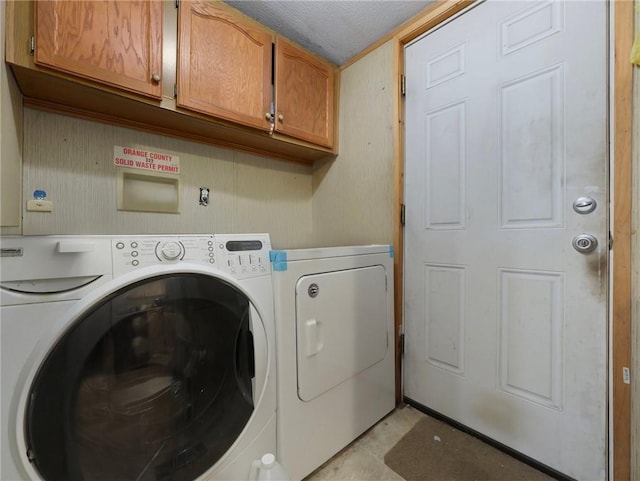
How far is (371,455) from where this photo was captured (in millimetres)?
1174

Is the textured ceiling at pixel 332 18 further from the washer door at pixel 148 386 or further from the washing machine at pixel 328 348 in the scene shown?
the washer door at pixel 148 386

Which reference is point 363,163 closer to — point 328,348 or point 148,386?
point 328,348

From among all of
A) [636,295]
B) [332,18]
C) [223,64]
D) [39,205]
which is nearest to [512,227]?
[636,295]

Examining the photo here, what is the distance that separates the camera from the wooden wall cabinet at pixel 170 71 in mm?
906

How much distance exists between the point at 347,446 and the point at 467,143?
152 cm

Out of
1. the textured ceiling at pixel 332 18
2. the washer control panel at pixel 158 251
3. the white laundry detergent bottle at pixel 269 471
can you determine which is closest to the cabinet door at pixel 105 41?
the textured ceiling at pixel 332 18

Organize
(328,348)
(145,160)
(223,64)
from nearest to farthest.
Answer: (328,348), (223,64), (145,160)

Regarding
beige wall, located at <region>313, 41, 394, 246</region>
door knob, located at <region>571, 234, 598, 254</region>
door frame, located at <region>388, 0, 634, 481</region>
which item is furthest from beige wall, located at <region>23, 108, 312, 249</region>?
door frame, located at <region>388, 0, 634, 481</region>

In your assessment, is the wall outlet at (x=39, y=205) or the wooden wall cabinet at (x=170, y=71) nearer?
the wooden wall cabinet at (x=170, y=71)

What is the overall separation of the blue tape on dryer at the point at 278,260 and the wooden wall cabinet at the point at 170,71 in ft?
2.49

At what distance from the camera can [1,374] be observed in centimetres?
57

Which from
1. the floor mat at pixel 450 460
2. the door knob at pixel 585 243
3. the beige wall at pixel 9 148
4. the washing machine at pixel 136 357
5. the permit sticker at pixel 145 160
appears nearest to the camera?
the washing machine at pixel 136 357

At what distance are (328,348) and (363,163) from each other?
1130 millimetres

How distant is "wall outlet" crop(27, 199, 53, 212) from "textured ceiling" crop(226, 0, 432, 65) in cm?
126
